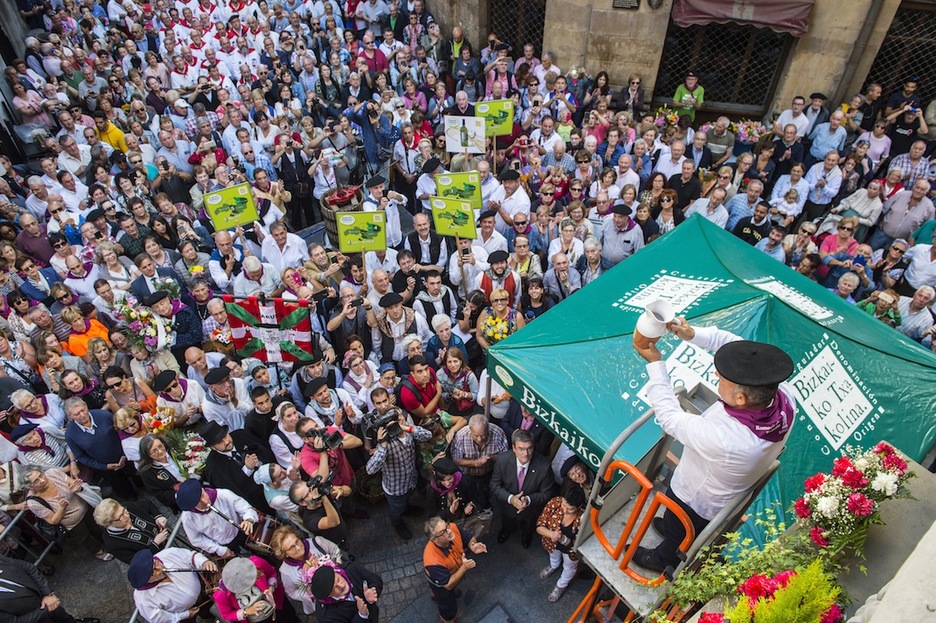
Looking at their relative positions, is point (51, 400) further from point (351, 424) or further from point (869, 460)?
point (869, 460)

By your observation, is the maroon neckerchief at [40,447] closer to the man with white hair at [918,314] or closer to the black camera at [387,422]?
the black camera at [387,422]

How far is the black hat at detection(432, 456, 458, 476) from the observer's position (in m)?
5.53

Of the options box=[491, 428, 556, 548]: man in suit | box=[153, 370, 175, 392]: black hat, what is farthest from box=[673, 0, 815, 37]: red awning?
box=[153, 370, 175, 392]: black hat

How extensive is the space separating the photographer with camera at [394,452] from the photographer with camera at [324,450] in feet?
1.10

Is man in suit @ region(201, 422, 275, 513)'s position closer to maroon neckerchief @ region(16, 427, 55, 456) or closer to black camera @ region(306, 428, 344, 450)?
black camera @ region(306, 428, 344, 450)

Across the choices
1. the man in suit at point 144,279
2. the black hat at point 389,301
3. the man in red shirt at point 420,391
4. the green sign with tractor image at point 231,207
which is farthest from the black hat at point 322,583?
the green sign with tractor image at point 231,207

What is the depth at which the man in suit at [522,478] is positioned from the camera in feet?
18.4

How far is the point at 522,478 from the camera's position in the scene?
18.8 feet

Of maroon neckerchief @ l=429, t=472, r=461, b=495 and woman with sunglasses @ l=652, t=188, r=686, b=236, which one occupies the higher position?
woman with sunglasses @ l=652, t=188, r=686, b=236

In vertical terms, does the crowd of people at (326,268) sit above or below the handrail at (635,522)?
below

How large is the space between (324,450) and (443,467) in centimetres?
120

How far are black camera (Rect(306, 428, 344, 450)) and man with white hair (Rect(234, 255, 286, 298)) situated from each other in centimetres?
258

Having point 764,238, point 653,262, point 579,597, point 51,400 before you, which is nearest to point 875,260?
point 764,238

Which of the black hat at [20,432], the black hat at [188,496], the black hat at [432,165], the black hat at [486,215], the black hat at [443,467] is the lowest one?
the black hat at [443,467]
